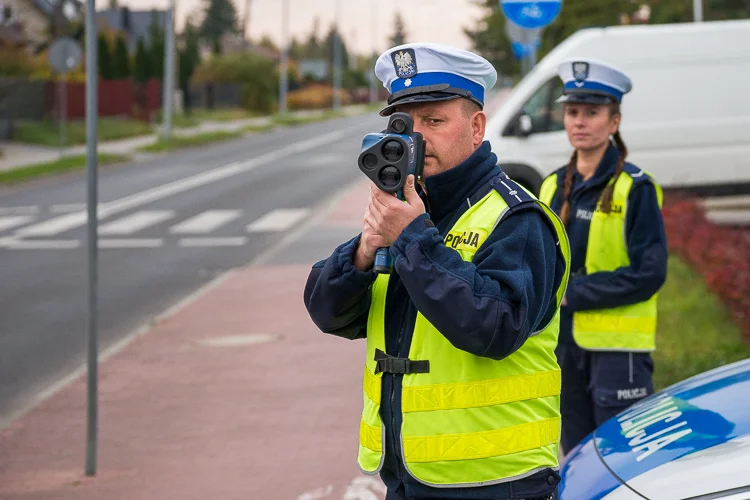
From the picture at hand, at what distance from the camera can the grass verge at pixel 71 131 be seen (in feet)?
123

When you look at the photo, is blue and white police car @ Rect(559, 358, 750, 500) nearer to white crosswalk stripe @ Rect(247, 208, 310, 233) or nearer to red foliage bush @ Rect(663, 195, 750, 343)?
red foliage bush @ Rect(663, 195, 750, 343)

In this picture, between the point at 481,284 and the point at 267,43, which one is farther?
the point at 267,43

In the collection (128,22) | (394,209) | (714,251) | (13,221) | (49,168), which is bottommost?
(49,168)

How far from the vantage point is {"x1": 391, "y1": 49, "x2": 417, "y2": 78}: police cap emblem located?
2814mm

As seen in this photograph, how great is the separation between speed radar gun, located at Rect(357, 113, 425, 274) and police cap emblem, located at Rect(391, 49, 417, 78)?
7.4 inches

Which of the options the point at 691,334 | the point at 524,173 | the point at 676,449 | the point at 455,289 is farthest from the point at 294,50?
the point at 455,289

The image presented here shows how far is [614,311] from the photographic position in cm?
448

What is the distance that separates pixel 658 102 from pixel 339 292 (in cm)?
1270

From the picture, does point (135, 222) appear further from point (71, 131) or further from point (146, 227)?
point (71, 131)

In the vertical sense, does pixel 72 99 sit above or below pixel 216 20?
below

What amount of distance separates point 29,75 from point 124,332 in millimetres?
36592

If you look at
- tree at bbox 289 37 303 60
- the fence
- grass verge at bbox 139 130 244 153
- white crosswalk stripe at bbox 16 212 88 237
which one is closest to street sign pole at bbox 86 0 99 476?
white crosswalk stripe at bbox 16 212 88 237

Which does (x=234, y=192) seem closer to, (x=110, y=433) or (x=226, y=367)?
(x=226, y=367)

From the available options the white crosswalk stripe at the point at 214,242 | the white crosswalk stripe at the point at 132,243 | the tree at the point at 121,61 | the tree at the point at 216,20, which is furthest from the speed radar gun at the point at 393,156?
the tree at the point at 216,20
